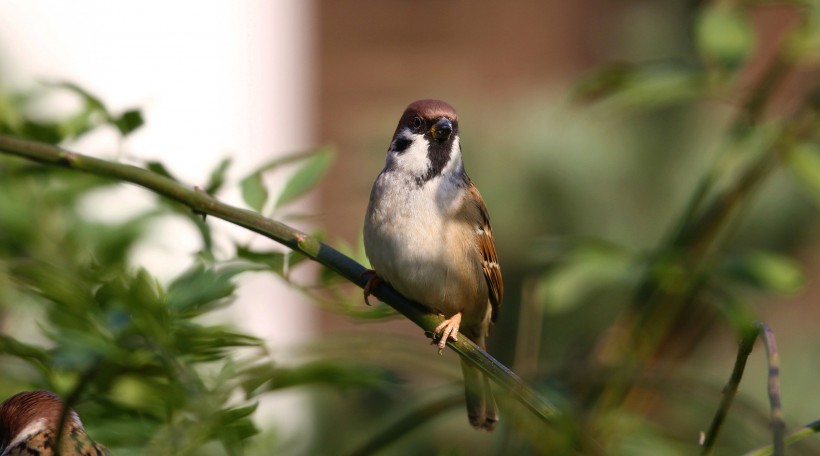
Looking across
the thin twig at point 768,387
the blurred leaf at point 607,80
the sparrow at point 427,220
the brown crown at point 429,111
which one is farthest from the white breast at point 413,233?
the thin twig at point 768,387

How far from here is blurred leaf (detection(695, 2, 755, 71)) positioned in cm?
147

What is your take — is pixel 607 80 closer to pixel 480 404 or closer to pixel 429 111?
pixel 429 111

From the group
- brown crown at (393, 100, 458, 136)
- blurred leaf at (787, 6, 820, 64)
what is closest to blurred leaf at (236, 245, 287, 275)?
brown crown at (393, 100, 458, 136)

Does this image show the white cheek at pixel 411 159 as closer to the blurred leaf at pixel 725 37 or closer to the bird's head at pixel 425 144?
the bird's head at pixel 425 144

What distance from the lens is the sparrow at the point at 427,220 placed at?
5.02ft

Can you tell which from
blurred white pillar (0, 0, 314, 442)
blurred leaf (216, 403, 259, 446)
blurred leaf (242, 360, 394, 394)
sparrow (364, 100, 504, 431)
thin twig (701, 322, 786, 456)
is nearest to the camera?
thin twig (701, 322, 786, 456)

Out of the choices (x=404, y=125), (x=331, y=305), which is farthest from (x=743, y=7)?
(x=331, y=305)

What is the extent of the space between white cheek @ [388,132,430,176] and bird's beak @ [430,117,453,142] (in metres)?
0.04

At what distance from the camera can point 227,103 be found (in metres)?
4.84

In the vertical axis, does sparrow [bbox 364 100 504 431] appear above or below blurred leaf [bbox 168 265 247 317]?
below

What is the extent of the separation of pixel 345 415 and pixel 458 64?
3.16 meters

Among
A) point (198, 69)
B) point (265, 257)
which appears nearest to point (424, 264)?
point (265, 257)

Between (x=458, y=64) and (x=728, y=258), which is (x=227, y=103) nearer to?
(x=458, y=64)

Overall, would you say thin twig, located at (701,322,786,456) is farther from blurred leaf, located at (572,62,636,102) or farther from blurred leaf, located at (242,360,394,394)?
blurred leaf, located at (572,62,636,102)
